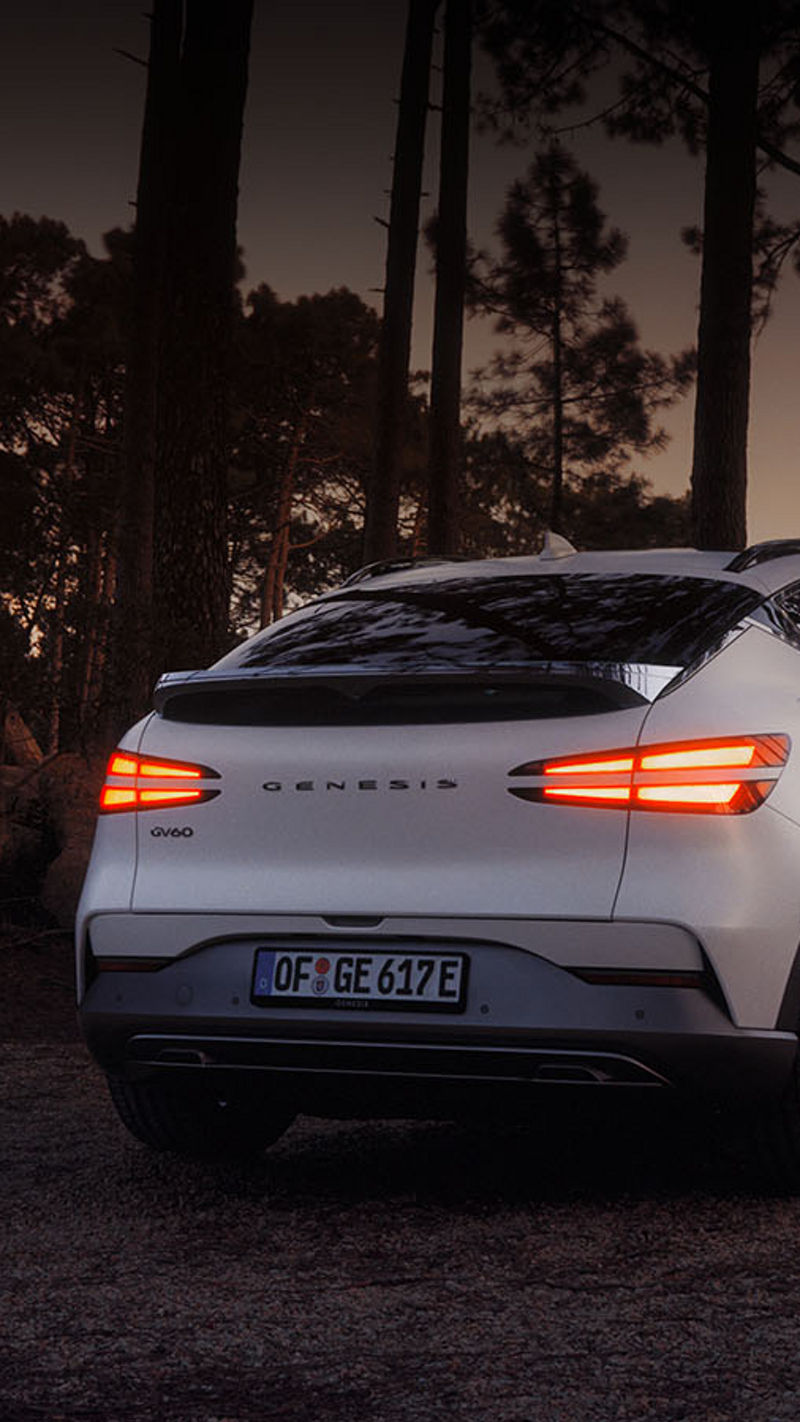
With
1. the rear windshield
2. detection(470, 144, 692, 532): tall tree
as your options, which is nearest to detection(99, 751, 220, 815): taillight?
the rear windshield

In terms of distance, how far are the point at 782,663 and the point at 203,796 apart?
61.6 inches

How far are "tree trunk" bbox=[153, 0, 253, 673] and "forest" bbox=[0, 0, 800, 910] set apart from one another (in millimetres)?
20

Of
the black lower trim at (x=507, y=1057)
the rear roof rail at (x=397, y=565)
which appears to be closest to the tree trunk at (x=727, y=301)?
the rear roof rail at (x=397, y=565)

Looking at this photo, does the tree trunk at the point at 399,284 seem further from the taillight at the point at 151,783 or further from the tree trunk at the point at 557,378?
the taillight at the point at 151,783

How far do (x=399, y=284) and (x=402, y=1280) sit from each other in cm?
2459

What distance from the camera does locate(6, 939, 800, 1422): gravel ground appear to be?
12.0 feet

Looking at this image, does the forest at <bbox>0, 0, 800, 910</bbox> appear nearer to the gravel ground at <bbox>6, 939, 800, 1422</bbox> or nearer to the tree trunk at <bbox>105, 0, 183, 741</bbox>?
the tree trunk at <bbox>105, 0, 183, 741</bbox>

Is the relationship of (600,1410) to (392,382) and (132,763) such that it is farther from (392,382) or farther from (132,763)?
(392,382)

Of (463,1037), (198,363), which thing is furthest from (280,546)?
(463,1037)

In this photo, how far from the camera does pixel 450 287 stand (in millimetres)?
28688

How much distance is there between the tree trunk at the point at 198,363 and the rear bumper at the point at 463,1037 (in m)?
10.2

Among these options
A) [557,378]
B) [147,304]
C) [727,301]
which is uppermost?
[557,378]

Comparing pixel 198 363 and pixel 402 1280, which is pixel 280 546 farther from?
pixel 402 1280

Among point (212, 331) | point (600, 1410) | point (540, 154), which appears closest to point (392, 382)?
point (212, 331)
